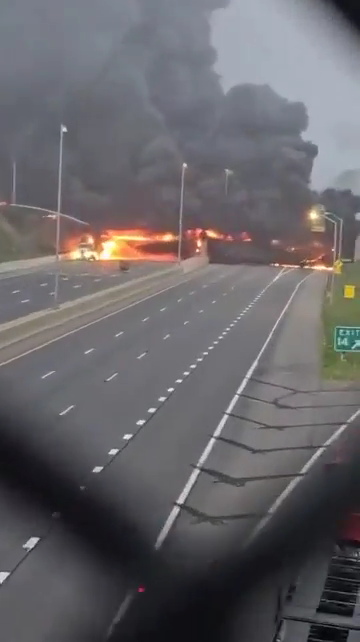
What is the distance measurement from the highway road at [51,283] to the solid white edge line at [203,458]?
111 centimetres

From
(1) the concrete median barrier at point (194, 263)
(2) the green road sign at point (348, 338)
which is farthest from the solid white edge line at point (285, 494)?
(1) the concrete median barrier at point (194, 263)

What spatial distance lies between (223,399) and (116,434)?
0.89 m

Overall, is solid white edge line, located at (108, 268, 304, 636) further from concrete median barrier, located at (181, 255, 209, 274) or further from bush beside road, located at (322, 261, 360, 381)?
concrete median barrier, located at (181, 255, 209, 274)

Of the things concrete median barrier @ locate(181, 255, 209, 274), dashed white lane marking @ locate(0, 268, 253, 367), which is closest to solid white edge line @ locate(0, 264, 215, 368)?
dashed white lane marking @ locate(0, 268, 253, 367)

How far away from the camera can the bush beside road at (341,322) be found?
454 centimetres

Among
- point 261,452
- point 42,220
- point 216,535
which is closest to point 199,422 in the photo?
point 261,452

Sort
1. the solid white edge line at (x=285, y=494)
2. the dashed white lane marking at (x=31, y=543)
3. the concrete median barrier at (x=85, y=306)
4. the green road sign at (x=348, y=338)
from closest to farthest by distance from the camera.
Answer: the solid white edge line at (x=285, y=494)
the dashed white lane marking at (x=31, y=543)
the green road sign at (x=348, y=338)
the concrete median barrier at (x=85, y=306)

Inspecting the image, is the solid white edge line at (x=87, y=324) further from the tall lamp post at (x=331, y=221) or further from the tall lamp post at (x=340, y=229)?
the tall lamp post at (x=340, y=229)

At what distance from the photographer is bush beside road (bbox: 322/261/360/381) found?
14.9 ft

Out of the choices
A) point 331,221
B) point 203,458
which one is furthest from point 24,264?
point 331,221

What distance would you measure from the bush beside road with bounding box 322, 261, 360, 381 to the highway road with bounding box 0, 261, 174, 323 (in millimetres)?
2125

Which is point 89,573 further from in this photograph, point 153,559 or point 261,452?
point 261,452

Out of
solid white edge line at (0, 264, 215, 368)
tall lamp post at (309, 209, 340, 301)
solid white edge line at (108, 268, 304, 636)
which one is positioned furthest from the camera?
solid white edge line at (0, 264, 215, 368)

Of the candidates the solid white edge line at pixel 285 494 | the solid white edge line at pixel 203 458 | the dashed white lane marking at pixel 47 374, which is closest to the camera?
the solid white edge line at pixel 285 494
